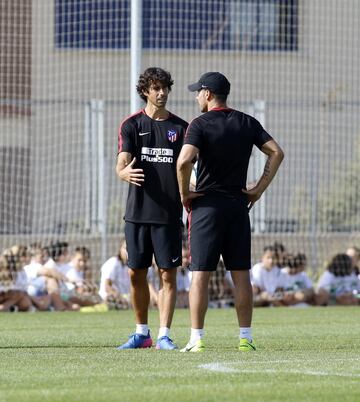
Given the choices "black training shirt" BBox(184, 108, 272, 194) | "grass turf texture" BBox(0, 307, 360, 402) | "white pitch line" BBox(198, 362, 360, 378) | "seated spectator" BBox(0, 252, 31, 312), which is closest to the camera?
"grass turf texture" BBox(0, 307, 360, 402)

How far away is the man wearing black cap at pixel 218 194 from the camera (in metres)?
9.64

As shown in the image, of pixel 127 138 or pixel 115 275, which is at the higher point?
pixel 127 138

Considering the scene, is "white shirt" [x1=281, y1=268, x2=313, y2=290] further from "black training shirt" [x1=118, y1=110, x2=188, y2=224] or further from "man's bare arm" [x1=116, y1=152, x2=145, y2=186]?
"man's bare arm" [x1=116, y1=152, x2=145, y2=186]

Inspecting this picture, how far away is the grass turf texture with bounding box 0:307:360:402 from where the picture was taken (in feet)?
21.7

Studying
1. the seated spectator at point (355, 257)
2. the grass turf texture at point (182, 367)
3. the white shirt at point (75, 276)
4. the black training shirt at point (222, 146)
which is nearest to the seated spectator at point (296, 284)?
the seated spectator at point (355, 257)

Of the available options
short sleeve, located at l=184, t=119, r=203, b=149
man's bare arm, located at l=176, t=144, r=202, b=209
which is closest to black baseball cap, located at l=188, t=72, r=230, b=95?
short sleeve, located at l=184, t=119, r=203, b=149

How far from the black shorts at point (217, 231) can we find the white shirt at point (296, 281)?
10689 millimetres

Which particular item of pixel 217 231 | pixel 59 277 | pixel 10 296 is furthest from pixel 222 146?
pixel 59 277

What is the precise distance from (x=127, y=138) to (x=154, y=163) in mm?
295

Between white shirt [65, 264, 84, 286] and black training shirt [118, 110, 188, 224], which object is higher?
black training shirt [118, 110, 188, 224]

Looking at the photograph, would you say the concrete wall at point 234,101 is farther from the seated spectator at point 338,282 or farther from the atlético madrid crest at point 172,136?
the atlético madrid crest at point 172,136

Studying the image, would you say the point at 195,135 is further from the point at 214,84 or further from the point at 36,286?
the point at 36,286

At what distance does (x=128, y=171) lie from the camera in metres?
10.1

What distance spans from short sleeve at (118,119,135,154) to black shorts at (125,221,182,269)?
602mm
